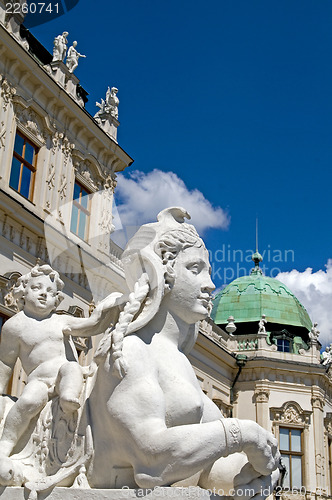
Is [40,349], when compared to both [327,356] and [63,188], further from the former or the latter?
[327,356]

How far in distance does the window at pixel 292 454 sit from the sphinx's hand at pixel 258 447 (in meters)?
23.1

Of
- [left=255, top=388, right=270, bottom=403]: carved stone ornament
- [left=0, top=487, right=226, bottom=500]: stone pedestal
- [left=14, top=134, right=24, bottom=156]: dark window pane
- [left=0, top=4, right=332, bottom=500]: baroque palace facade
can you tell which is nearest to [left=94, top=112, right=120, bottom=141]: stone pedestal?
[left=0, top=4, right=332, bottom=500]: baroque palace facade

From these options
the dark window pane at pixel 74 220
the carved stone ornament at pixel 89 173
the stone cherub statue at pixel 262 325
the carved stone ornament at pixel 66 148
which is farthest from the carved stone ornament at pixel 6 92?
the stone cherub statue at pixel 262 325

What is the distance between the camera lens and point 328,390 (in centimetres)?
2833

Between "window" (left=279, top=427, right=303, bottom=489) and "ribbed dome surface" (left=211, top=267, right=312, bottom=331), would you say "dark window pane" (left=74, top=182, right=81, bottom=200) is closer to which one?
"window" (left=279, top=427, right=303, bottom=489)

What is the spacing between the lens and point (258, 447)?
2721 millimetres

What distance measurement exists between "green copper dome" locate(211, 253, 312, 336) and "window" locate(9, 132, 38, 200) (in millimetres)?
15853

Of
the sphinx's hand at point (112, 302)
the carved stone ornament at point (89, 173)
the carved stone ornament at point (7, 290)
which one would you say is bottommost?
the sphinx's hand at point (112, 302)

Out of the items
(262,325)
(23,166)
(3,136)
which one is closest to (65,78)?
(23,166)

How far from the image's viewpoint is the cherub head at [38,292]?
3322 millimetres

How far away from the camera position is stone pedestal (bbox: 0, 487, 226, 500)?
2.61m

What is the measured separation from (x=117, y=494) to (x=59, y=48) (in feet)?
A: 50.9

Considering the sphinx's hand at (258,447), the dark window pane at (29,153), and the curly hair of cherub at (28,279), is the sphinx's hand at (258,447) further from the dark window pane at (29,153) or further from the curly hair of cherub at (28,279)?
the dark window pane at (29,153)

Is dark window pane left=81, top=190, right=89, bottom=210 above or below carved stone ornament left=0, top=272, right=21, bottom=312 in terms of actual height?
above
